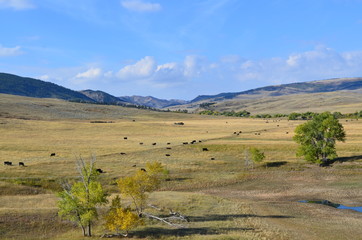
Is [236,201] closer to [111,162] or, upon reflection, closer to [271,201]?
[271,201]

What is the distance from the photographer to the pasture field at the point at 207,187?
37125mm

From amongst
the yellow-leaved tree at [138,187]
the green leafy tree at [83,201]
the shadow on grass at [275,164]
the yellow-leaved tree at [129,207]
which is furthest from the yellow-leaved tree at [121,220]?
the shadow on grass at [275,164]

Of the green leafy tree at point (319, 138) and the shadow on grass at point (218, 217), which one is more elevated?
the green leafy tree at point (319, 138)

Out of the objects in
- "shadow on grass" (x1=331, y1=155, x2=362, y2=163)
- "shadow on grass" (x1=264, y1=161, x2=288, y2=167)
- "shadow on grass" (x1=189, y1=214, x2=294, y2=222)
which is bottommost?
"shadow on grass" (x1=189, y1=214, x2=294, y2=222)

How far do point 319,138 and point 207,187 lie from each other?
1296 inches

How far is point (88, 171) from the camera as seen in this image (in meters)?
36.1

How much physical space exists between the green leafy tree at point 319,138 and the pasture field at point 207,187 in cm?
284

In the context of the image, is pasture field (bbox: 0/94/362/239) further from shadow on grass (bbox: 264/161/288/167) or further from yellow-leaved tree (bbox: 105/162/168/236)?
yellow-leaved tree (bbox: 105/162/168/236)

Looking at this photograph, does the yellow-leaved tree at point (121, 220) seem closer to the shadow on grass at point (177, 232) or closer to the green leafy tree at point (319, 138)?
the shadow on grass at point (177, 232)

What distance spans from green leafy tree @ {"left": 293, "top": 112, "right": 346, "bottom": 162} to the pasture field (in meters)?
2.84

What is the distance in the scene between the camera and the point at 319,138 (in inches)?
3100

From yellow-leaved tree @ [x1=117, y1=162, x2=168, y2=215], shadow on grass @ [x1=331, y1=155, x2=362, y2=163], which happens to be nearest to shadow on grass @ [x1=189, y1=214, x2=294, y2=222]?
yellow-leaved tree @ [x1=117, y1=162, x2=168, y2=215]

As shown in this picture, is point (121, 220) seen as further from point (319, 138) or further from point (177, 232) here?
point (319, 138)

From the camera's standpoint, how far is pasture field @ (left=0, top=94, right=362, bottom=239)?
37125 mm
